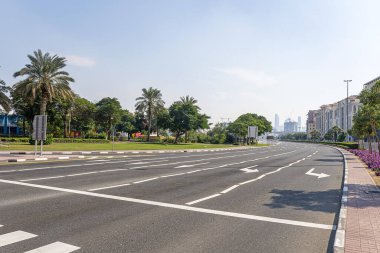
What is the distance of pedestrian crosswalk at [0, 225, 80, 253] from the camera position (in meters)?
4.81

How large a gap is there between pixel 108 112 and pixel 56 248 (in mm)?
74027

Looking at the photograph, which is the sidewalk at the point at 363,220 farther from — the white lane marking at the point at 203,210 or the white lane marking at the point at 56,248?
the white lane marking at the point at 56,248

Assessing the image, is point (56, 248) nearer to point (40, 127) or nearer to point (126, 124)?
point (40, 127)

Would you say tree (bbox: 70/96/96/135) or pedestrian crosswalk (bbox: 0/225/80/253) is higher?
tree (bbox: 70/96/96/135)

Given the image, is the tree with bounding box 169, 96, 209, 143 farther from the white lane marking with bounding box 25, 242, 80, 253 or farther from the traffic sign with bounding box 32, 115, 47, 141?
the white lane marking with bounding box 25, 242, 80, 253

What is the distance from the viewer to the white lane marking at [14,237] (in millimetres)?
5133

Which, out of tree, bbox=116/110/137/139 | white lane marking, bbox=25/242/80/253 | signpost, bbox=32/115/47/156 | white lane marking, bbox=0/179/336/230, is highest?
tree, bbox=116/110/137/139

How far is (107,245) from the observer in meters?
5.14

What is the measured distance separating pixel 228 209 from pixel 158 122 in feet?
207

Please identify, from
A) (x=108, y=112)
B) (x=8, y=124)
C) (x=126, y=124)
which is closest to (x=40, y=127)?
(x=108, y=112)

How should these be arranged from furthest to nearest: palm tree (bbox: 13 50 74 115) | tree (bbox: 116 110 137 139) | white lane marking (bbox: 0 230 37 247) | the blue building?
tree (bbox: 116 110 137 139) → the blue building → palm tree (bbox: 13 50 74 115) → white lane marking (bbox: 0 230 37 247)

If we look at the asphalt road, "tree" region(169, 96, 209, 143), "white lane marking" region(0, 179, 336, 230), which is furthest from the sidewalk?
"tree" region(169, 96, 209, 143)

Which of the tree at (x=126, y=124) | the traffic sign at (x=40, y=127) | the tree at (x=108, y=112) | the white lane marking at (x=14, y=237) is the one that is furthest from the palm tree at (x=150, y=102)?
the white lane marking at (x=14, y=237)

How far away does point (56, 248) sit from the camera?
491 cm
